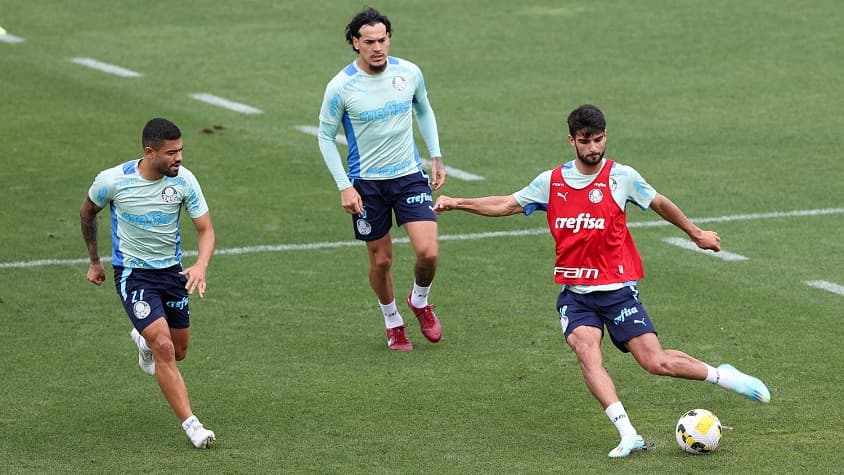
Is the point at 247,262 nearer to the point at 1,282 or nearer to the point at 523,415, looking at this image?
the point at 1,282

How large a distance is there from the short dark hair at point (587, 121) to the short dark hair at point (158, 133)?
2433 mm

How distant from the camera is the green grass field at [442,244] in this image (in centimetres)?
965

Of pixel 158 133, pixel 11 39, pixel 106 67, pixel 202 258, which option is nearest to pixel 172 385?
pixel 202 258

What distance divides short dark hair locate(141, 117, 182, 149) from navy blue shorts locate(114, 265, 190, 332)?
879 millimetres

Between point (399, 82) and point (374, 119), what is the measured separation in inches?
13.9

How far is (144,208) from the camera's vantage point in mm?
9789

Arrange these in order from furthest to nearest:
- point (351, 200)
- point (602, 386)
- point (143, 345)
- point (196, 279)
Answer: point (351, 200) → point (143, 345) → point (196, 279) → point (602, 386)

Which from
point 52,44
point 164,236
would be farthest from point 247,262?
point 52,44

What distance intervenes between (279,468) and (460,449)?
111 centimetres

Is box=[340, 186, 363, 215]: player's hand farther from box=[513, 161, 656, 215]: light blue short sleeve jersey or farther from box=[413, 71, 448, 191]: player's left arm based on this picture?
box=[513, 161, 656, 215]: light blue short sleeve jersey

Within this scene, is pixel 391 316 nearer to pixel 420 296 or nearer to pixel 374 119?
pixel 420 296

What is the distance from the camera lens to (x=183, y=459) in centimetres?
919

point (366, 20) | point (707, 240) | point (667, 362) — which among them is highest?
point (366, 20)

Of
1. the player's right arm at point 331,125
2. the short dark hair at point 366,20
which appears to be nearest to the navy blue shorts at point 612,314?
the player's right arm at point 331,125
